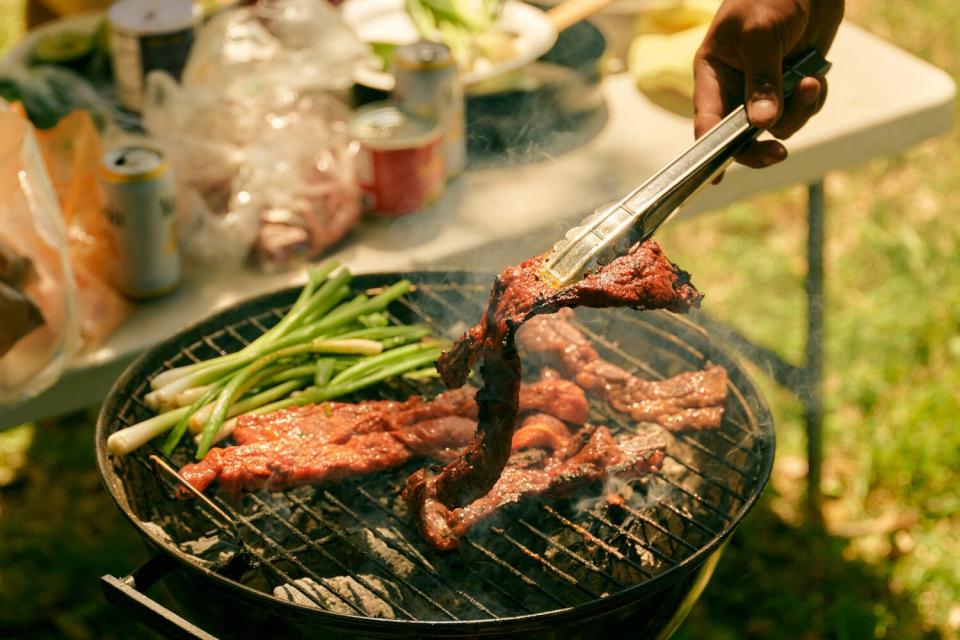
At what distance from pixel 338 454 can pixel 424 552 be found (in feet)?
1.15

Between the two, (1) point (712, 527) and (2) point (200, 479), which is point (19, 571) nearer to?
(2) point (200, 479)

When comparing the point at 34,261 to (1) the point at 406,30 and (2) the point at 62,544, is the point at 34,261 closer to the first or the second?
(2) the point at 62,544

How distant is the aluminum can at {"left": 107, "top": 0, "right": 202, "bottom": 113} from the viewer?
4.34m

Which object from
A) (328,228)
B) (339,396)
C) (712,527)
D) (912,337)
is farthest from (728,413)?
(912,337)

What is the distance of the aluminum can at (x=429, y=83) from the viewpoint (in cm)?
413

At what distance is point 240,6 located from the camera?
5.03 meters

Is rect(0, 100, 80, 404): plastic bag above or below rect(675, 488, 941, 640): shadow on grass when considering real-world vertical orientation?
above

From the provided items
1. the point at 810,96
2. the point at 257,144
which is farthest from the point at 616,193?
the point at 810,96

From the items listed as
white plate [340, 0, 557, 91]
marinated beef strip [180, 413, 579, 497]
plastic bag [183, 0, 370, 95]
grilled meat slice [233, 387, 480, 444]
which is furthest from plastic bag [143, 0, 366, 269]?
marinated beef strip [180, 413, 579, 497]

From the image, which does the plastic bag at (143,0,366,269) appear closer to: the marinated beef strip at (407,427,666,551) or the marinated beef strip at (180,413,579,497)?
the marinated beef strip at (180,413,579,497)

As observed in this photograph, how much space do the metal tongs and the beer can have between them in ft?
5.80

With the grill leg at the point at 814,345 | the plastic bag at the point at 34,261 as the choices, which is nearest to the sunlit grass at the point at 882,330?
the grill leg at the point at 814,345

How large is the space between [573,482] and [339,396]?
0.77 meters

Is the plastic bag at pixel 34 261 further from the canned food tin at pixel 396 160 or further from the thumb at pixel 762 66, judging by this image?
the thumb at pixel 762 66
